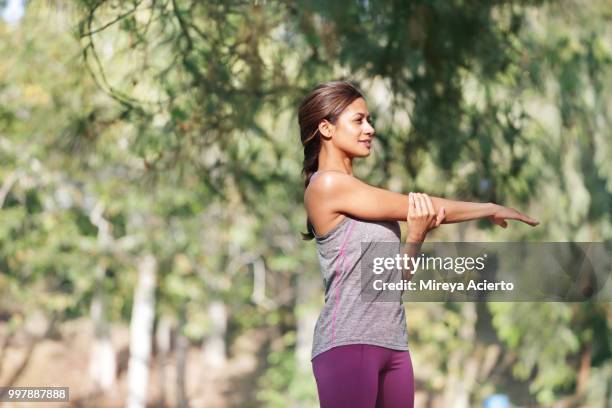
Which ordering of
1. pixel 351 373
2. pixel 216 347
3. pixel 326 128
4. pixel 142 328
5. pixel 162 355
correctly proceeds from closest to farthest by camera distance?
pixel 351 373 < pixel 326 128 < pixel 142 328 < pixel 162 355 < pixel 216 347

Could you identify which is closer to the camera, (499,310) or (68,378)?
(499,310)

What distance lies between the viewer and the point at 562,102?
374 inches

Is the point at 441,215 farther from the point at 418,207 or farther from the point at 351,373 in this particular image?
the point at 351,373

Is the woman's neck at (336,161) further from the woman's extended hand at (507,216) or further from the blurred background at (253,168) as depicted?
the blurred background at (253,168)

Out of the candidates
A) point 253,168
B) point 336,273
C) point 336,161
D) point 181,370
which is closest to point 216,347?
point 181,370

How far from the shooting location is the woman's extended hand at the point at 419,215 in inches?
94.5

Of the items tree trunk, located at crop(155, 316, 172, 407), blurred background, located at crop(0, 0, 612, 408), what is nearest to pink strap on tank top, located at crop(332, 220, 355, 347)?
blurred background, located at crop(0, 0, 612, 408)

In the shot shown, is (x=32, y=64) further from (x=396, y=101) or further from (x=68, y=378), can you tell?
(x=68, y=378)

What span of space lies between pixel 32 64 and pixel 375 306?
910 cm

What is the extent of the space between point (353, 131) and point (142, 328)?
15.9 meters

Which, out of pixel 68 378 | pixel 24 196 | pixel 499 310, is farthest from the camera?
pixel 68 378

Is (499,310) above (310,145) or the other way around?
above

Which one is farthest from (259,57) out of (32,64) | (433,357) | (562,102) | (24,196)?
(433,357)

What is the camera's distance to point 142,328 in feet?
58.5
